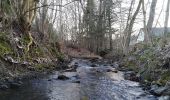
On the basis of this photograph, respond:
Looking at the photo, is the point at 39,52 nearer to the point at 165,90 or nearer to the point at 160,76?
the point at 160,76

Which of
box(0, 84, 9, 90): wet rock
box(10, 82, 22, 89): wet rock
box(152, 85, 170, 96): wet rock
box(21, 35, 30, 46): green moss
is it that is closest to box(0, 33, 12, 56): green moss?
box(21, 35, 30, 46): green moss

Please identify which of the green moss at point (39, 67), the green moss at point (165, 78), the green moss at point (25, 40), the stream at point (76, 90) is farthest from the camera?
the green moss at point (25, 40)

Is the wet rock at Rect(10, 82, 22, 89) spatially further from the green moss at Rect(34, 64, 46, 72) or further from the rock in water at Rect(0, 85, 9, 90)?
the green moss at Rect(34, 64, 46, 72)

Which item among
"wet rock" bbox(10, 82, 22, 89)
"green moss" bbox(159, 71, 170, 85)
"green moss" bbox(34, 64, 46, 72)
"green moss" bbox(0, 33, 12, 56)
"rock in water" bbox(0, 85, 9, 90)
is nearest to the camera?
"rock in water" bbox(0, 85, 9, 90)

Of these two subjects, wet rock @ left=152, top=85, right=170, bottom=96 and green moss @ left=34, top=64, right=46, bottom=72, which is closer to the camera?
wet rock @ left=152, top=85, right=170, bottom=96

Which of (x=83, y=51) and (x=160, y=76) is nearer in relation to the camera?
(x=160, y=76)

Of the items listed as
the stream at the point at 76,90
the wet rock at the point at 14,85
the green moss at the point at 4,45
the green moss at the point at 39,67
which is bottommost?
the stream at the point at 76,90

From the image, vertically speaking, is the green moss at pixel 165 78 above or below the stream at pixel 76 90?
above

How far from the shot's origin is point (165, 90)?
27.4 ft

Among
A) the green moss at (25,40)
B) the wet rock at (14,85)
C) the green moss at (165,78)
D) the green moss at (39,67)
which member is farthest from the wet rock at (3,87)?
the green moss at (165,78)

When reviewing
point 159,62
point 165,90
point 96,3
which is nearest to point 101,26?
point 96,3

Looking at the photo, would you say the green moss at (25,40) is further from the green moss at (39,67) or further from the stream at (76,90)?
the stream at (76,90)

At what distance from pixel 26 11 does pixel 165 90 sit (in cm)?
778

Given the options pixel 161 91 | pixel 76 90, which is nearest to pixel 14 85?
pixel 76 90
